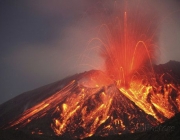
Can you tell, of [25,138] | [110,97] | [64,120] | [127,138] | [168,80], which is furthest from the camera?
[168,80]

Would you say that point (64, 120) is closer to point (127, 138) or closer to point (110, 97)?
point (110, 97)

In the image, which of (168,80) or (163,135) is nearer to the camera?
(163,135)

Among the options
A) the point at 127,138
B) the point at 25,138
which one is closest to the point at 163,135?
the point at 127,138

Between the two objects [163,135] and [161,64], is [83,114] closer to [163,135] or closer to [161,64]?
[163,135]

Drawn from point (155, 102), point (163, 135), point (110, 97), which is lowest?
point (155, 102)

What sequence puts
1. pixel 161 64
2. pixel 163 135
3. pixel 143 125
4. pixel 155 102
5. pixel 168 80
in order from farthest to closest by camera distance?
pixel 161 64
pixel 168 80
pixel 155 102
pixel 143 125
pixel 163 135

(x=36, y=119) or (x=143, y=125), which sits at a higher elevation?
(x=36, y=119)
